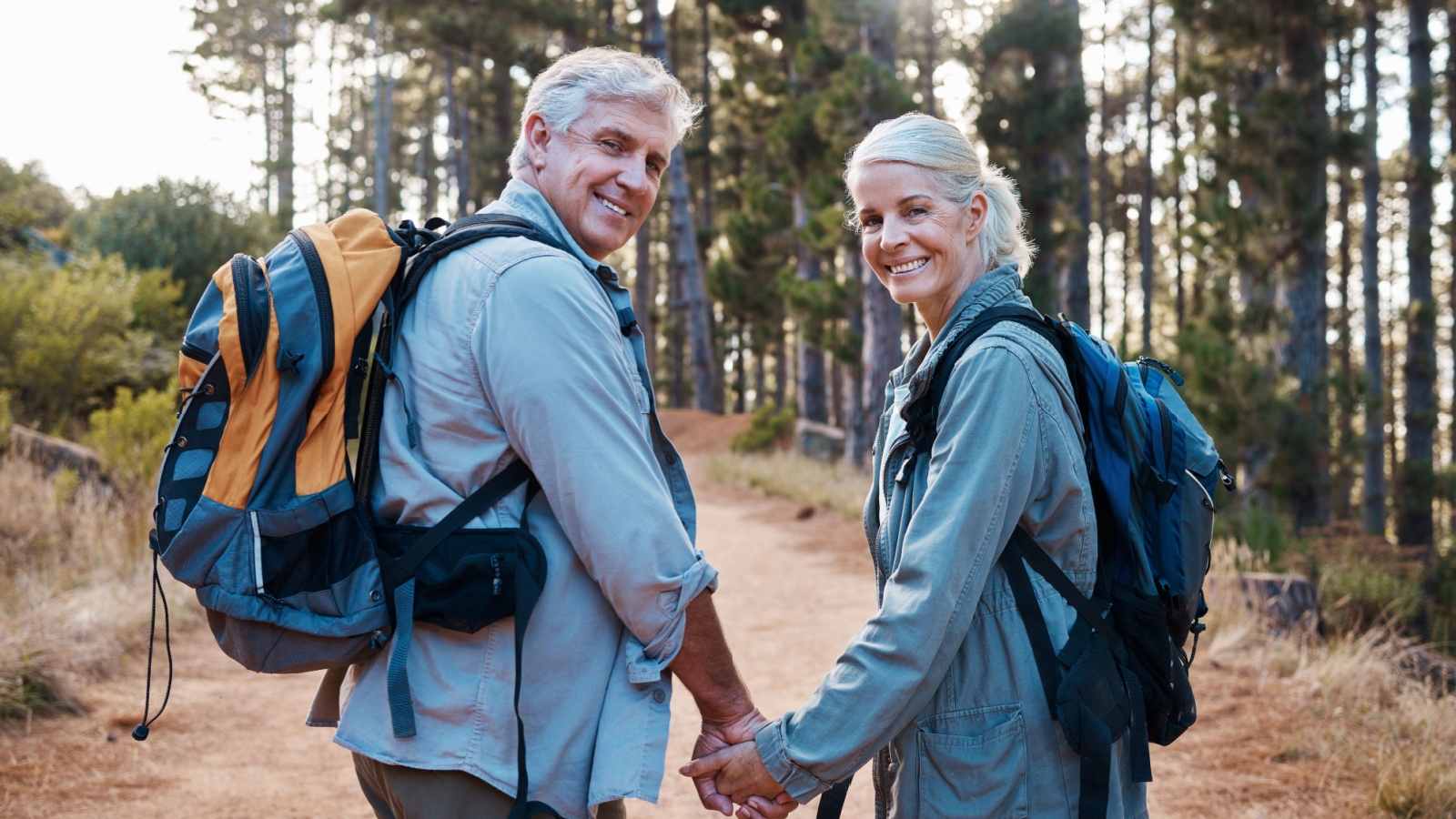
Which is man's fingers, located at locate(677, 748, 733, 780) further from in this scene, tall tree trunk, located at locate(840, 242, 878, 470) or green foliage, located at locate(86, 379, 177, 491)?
tall tree trunk, located at locate(840, 242, 878, 470)

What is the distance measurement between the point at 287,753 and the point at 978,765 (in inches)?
161

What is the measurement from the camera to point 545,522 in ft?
6.31

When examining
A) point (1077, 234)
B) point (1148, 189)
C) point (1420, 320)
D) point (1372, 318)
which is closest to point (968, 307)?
point (1420, 320)

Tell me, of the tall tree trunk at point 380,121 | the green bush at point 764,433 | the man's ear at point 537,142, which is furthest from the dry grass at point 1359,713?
the tall tree trunk at point 380,121

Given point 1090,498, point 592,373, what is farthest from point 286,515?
point 1090,498

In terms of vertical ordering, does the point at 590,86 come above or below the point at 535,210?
above

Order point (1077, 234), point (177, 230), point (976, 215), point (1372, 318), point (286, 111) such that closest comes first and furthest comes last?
point (976, 215) → point (1372, 318) → point (177, 230) → point (1077, 234) → point (286, 111)

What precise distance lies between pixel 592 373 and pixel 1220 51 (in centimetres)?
1244

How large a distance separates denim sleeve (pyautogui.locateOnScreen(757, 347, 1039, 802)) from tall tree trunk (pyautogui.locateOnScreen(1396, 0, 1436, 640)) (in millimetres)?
13011

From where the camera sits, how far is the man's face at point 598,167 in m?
2.21

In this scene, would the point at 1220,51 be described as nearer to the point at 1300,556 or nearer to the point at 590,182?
the point at 1300,556

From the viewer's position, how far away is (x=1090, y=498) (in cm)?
196

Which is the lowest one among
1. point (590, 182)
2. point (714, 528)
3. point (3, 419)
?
point (714, 528)

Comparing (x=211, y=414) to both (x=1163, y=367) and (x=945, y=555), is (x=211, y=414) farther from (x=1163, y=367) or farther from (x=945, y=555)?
(x=1163, y=367)
